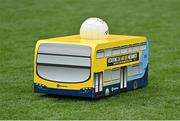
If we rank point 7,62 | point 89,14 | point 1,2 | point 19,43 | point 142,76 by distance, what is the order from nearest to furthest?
point 142,76 → point 7,62 → point 19,43 → point 89,14 → point 1,2

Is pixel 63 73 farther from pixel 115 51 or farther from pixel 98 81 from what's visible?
pixel 115 51

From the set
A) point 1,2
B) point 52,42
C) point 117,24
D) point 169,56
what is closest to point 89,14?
point 117,24

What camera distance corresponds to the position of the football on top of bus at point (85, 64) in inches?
395

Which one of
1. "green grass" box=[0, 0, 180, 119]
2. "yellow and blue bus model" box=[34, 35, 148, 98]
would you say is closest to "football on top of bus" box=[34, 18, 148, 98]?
"yellow and blue bus model" box=[34, 35, 148, 98]

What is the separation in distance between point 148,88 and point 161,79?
0.90 m

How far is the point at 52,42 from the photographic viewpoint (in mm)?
10336

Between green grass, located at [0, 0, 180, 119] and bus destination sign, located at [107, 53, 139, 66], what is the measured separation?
59cm

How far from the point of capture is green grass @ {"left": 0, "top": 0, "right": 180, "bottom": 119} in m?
9.48

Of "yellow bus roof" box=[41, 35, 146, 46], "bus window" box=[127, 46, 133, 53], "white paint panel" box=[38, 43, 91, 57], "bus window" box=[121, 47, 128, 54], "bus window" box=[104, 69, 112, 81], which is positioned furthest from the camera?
"bus window" box=[127, 46, 133, 53]

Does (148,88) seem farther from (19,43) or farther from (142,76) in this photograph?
(19,43)

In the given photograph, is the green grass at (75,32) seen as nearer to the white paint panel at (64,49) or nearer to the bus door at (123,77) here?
the bus door at (123,77)

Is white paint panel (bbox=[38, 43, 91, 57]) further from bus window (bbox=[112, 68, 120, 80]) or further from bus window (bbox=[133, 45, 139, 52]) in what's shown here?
bus window (bbox=[133, 45, 139, 52])

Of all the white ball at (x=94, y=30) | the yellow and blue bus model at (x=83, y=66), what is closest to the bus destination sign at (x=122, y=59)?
the yellow and blue bus model at (x=83, y=66)

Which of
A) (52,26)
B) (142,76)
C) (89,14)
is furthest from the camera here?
(89,14)
